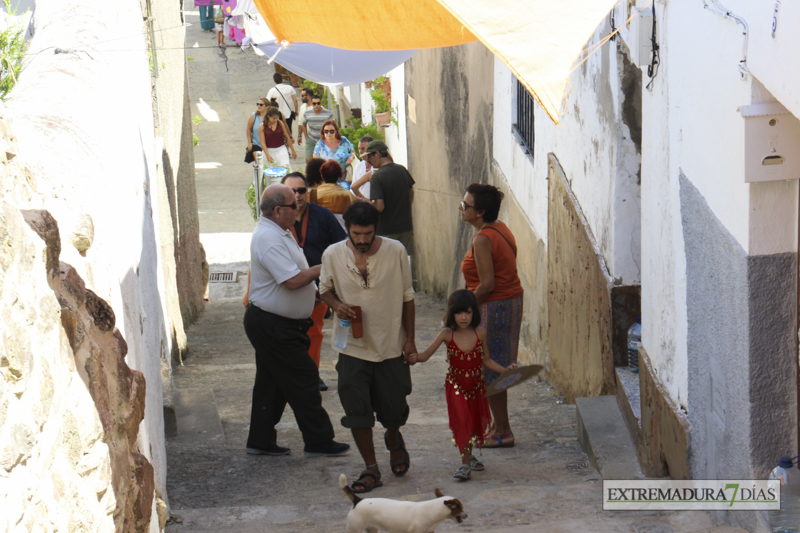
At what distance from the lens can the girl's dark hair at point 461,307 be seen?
15.4 ft

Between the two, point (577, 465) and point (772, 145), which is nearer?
point (772, 145)

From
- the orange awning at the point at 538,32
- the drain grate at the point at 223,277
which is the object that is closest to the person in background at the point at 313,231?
the orange awning at the point at 538,32

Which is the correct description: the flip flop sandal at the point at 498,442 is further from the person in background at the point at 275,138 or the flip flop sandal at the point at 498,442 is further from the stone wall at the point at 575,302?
the person in background at the point at 275,138

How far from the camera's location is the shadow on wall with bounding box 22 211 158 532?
221 centimetres

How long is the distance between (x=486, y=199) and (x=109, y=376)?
3051 millimetres

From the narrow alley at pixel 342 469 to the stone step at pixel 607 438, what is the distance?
10 cm

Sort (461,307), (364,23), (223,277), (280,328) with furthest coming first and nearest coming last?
(223,277)
(364,23)
(280,328)
(461,307)

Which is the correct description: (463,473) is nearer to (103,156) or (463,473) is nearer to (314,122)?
(103,156)

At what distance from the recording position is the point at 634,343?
5.23 meters

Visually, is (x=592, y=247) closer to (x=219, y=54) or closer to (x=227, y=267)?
(x=227, y=267)

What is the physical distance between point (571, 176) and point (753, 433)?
3517 millimetres

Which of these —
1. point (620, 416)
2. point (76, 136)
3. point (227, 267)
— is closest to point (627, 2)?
point (620, 416)

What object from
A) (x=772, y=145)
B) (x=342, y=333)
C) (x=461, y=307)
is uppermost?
(x=772, y=145)

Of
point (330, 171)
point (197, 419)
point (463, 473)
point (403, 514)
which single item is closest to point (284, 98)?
point (330, 171)
